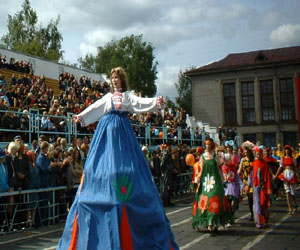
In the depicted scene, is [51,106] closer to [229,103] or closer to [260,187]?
[260,187]

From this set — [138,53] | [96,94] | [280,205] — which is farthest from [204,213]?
[138,53]

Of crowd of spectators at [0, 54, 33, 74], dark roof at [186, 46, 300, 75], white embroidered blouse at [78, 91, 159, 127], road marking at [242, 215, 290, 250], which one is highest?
dark roof at [186, 46, 300, 75]

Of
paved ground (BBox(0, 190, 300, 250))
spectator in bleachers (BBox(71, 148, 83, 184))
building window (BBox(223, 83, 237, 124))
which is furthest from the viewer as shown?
building window (BBox(223, 83, 237, 124))

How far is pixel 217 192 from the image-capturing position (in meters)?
9.05

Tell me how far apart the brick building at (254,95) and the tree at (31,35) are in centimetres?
1954

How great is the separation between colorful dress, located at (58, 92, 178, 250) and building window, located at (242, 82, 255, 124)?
4208 centimetres

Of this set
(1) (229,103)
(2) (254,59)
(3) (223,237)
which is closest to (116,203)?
(3) (223,237)

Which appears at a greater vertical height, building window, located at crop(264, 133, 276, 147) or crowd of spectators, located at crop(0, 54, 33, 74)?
crowd of spectators, located at crop(0, 54, 33, 74)

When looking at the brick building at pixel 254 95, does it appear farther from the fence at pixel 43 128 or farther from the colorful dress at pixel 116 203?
the colorful dress at pixel 116 203

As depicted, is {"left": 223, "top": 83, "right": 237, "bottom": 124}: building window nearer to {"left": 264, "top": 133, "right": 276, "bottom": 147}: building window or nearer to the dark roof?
the dark roof

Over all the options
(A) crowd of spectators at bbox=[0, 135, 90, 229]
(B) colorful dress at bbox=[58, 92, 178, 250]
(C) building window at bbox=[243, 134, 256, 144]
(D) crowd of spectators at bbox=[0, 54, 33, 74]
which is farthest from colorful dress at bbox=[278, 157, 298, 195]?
(C) building window at bbox=[243, 134, 256, 144]

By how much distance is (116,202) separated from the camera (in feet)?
16.0

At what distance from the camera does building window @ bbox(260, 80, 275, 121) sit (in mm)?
45094

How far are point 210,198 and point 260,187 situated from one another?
5.58 feet
